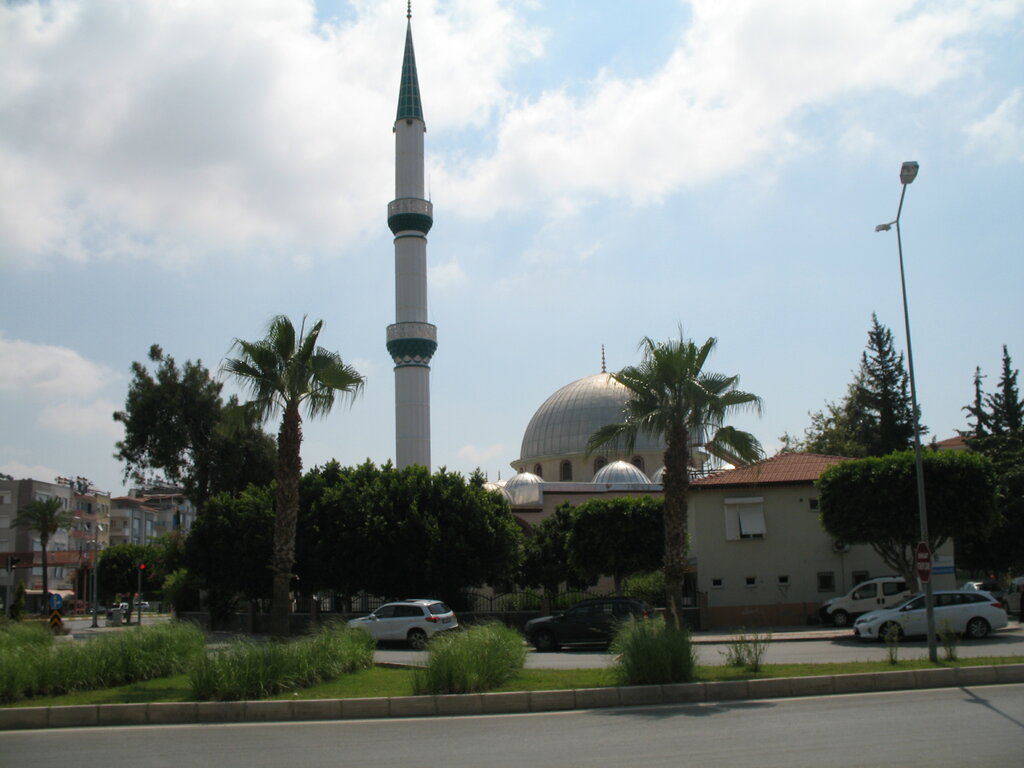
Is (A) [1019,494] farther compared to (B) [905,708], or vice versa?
(A) [1019,494]

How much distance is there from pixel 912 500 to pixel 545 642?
1087cm

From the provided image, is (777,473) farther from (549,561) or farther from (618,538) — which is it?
(549,561)

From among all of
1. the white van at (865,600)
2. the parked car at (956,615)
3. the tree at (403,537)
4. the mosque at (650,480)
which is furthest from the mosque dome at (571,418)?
the parked car at (956,615)

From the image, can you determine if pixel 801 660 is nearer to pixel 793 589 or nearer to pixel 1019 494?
pixel 793 589

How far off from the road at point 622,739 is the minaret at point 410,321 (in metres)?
42.8

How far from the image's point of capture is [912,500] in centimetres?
2588

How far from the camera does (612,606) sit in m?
23.3

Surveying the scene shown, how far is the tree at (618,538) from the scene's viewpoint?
3581cm

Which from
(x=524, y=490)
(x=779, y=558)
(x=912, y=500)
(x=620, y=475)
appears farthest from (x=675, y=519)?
(x=620, y=475)

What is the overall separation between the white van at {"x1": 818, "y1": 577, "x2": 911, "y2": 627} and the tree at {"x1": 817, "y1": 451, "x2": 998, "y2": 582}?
2.06 ft

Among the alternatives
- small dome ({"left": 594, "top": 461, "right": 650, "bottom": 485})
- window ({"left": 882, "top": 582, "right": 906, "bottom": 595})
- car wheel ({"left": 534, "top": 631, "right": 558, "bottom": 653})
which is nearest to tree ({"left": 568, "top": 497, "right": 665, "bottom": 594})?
window ({"left": 882, "top": 582, "right": 906, "bottom": 595})

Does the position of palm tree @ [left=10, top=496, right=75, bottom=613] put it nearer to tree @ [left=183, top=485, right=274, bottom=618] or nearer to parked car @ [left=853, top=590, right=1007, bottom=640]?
tree @ [left=183, top=485, right=274, bottom=618]

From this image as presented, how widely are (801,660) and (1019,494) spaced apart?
83.3 feet

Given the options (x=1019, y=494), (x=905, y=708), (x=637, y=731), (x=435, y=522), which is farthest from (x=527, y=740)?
(x=1019, y=494)
